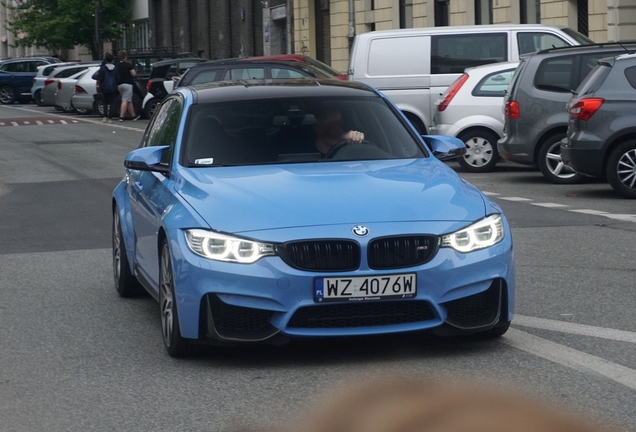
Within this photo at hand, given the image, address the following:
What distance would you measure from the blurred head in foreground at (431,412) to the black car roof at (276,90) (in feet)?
20.6

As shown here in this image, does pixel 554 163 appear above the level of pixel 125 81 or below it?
below

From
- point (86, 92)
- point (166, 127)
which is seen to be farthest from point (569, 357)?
point (86, 92)

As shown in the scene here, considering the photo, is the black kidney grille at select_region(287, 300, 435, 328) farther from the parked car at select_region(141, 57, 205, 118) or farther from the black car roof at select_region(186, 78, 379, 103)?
the parked car at select_region(141, 57, 205, 118)

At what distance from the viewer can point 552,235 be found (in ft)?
35.8

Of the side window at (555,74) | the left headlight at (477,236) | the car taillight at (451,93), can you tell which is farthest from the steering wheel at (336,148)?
the car taillight at (451,93)

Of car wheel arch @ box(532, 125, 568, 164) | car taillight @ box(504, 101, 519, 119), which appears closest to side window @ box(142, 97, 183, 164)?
car taillight @ box(504, 101, 519, 119)

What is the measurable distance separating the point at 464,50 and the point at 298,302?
15.0 metres

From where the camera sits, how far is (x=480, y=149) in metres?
18.2

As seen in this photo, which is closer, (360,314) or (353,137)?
(360,314)

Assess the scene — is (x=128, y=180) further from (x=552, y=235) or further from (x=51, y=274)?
(x=552, y=235)

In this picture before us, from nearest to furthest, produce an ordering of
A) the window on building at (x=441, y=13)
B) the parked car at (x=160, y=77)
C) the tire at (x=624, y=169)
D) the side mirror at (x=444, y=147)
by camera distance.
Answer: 1. the side mirror at (x=444, y=147)
2. the tire at (x=624, y=169)
3. the parked car at (x=160, y=77)
4. the window on building at (x=441, y=13)

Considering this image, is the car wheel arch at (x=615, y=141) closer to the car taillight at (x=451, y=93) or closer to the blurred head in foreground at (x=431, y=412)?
the car taillight at (x=451, y=93)

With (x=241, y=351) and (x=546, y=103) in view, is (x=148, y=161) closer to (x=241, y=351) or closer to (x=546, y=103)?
(x=241, y=351)

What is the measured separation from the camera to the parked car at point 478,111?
18062 millimetres
